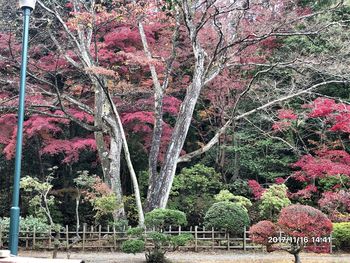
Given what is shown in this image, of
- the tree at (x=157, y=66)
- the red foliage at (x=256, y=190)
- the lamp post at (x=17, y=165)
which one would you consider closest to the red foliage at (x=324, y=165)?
the red foliage at (x=256, y=190)

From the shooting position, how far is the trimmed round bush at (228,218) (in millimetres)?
11922

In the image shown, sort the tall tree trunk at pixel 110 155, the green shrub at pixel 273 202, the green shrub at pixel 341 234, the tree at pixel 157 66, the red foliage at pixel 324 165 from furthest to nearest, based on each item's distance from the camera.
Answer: the tall tree trunk at pixel 110 155 < the green shrub at pixel 273 202 < the red foliage at pixel 324 165 < the tree at pixel 157 66 < the green shrub at pixel 341 234

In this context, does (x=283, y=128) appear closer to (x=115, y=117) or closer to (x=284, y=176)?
(x=284, y=176)

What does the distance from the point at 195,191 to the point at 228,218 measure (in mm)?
3594

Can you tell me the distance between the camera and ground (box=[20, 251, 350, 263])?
1023 cm

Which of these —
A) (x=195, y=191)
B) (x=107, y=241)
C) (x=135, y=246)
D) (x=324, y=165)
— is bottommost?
(x=107, y=241)

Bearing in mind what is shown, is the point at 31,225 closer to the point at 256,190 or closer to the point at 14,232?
the point at 256,190

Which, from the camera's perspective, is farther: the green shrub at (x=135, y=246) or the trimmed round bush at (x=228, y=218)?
the trimmed round bush at (x=228, y=218)

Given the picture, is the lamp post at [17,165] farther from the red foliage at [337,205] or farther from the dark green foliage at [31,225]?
the red foliage at [337,205]

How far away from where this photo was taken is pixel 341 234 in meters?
11.8

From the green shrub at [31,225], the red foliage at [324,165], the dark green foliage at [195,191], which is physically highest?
the red foliage at [324,165]

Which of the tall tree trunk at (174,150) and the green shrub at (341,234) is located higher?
the tall tree trunk at (174,150)

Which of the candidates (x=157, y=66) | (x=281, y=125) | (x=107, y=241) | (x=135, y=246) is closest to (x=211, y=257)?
(x=135, y=246)

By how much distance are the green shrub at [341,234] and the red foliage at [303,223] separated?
3744 millimetres
